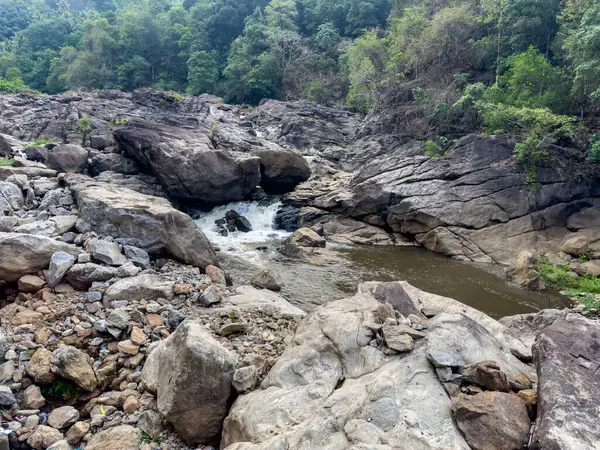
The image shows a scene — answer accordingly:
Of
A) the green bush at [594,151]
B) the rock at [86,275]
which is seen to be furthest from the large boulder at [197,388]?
the green bush at [594,151]

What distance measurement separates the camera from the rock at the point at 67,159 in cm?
1559

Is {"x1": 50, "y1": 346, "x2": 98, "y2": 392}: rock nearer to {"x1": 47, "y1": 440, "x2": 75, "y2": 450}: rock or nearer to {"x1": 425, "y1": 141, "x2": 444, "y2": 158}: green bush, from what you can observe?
{"x1": 47, "y1": 440, "x2": 75, "y2": 450}: rock

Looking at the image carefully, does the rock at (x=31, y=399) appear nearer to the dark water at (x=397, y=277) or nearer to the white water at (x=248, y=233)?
the dark water at (x=397, y=277)

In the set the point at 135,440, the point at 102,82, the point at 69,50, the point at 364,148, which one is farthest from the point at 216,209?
the point at 69,50

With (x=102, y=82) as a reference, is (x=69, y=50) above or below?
above

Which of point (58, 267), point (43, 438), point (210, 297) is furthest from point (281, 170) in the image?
point (43, 438)

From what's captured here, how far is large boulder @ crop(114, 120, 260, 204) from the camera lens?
17.3 meters

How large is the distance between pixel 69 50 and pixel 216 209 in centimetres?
4186

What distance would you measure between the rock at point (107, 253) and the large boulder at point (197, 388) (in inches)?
171

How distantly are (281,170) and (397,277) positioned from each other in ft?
34.4

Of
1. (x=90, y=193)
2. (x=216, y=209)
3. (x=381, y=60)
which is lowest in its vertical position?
(x=216, y=209)

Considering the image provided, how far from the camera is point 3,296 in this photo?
21.6 feet

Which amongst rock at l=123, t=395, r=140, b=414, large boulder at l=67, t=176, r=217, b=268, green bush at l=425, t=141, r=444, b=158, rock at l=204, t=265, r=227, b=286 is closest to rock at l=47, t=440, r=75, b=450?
rock at l=123, t=395, r=140, b=414

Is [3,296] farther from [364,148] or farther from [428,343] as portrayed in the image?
[364,148]
